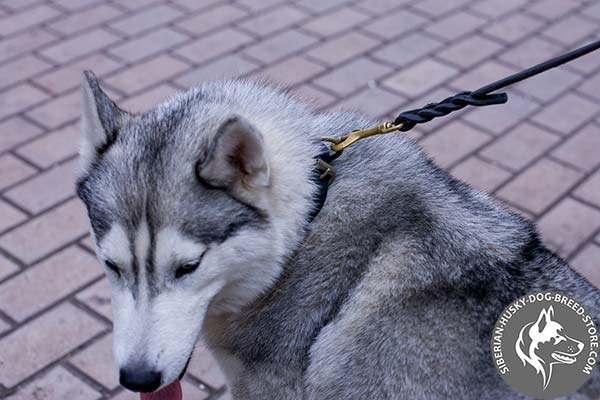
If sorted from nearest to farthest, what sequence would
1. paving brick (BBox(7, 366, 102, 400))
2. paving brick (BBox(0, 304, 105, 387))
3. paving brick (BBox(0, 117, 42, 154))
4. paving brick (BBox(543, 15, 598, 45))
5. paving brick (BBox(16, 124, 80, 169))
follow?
paving brick (BBox(7, 366, 102, 400)), paving brick (BBox(0, 304, 105, 387)), paving brick (BBox(16, 124, 80, 169)), paving brick (BBox(0, 117, 42, 154)), paving brick (BBox(543, 15, 598, 45))

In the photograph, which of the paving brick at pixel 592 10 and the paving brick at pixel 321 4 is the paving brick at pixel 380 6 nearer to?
the paving brick at pixel 321 4

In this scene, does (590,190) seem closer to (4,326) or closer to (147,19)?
(4,326)

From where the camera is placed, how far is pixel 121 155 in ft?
7.78

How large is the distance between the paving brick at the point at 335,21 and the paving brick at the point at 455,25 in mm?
478

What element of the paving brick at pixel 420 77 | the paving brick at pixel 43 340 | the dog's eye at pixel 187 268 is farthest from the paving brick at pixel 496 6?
the dog's eye at pixel 187 268

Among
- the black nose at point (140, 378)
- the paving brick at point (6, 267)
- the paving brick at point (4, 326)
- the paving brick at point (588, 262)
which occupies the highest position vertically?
the black nose at point (140, 378)

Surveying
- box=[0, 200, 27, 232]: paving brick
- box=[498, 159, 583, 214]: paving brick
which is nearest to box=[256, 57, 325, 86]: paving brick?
box=[498, 159, 583, 214]: paving brick

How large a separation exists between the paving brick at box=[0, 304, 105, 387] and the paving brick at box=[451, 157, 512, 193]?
1968 mm

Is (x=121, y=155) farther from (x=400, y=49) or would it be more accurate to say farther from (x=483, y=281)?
(x=400, y=49)

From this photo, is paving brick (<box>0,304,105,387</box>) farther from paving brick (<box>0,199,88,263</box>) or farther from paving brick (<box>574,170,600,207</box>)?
paving brick (<box>574,170,600,207</box>)

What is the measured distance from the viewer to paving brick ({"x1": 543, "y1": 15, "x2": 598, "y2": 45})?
538 centimetres

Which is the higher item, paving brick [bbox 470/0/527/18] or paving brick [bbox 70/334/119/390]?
paving brick [bbox 470/0/527/18]

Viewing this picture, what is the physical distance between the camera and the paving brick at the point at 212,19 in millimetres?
5477

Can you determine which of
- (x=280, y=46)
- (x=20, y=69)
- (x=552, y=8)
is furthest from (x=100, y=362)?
(x=552, y=8)
